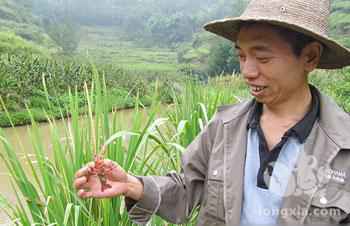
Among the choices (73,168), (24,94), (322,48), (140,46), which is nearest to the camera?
(322,48)

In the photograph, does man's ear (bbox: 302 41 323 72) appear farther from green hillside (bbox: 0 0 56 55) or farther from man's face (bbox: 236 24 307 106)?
green hillside (bbox: 0 0 56 55)

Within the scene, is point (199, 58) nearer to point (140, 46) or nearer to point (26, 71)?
point (140, 46)

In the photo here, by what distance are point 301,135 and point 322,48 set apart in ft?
0.72

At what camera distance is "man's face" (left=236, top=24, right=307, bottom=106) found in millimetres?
1066

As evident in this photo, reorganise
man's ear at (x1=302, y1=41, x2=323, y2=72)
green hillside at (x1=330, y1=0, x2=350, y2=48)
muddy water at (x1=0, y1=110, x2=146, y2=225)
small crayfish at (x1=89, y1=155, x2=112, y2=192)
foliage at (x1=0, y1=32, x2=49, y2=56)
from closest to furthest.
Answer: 1. small crayfish at (x1=89, y1=155, x2=112, y2=192)
2. man's ear at (x1=302, y1=41, x2=323, y2=72)
3. muddy water at (x1=0, y1=110, x2=146, y2=225)
4. foliage at (x1=0, y1=32, x2=49, y2=56)
5. green hillside at (x1=330, y1=0, x2=350, y2=48)

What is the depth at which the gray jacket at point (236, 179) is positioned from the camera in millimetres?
1048

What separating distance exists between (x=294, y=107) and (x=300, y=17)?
0.65 feet

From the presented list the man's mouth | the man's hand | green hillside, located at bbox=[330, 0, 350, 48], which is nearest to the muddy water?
the man's hand

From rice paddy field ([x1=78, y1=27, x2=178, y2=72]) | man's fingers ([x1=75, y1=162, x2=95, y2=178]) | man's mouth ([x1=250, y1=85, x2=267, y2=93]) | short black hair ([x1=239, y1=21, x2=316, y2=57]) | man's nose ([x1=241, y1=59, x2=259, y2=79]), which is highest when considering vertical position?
short black hair ([x1=239, y1=21, x2=316, y2=57])

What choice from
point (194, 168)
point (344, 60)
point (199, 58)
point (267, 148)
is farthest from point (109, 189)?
point (199, 58)

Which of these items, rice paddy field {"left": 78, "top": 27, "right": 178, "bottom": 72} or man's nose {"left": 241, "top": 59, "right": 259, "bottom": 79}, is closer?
man's nose {"left": 241, "top": 59, "right": 259, "bottom": 79}

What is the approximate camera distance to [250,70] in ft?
3.50

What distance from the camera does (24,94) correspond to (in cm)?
1205

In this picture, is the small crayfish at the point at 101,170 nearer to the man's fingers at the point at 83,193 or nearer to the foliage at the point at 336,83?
the man's fingers at the point at 83,193
